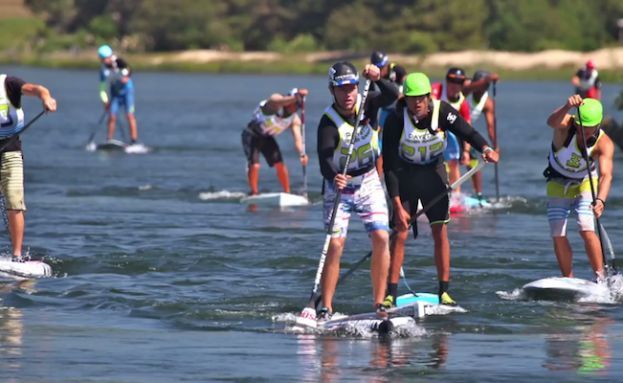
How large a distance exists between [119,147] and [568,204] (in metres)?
20.7

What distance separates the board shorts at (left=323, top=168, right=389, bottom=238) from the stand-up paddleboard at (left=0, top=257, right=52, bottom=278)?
425 cm

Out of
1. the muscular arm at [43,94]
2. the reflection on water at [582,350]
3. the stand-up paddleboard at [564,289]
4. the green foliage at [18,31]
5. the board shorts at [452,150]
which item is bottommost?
the reflection on water at [582,350]

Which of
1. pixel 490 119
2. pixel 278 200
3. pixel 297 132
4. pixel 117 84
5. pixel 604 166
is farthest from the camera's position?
pixel 117 84

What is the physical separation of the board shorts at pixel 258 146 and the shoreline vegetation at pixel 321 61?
59.0 m

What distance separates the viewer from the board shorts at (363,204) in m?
14.1

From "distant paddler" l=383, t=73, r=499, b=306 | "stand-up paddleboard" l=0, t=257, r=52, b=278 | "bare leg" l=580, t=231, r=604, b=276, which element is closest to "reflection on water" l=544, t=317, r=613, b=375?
"bare leg" l=580, t=231, r=604, b=276

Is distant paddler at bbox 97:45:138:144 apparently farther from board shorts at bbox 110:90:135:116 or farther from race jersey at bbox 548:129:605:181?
race jersey at bbox 548:129:605:181

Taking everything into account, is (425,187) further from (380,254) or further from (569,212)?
(569,212)

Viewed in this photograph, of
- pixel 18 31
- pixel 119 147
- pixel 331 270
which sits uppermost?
pixel 18 31

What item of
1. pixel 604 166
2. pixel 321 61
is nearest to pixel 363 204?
pixel 604 166

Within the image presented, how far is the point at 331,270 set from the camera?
14.1 m

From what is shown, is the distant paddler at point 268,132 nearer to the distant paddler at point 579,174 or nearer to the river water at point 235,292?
the river water at point 235,292

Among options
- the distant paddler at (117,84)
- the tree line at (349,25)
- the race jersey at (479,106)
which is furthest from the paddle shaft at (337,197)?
the tree line at (349,25)

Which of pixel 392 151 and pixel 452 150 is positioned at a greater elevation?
pixel 392 151
